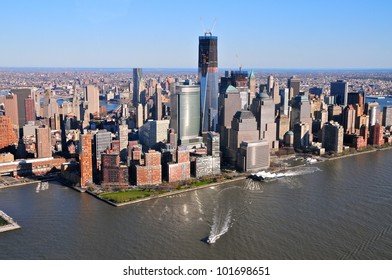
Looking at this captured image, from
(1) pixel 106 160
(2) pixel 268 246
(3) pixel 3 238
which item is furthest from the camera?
(1) pixel 106 160

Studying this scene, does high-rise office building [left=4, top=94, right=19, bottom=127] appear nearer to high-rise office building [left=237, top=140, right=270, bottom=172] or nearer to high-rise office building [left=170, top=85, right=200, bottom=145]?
high-rise office building [left=170, top=85, right=200, bottom=145]

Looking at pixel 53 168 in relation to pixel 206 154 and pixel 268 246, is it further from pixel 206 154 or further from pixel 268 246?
pixel 268 246

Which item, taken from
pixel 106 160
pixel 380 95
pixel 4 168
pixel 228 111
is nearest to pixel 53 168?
pixel 4 168

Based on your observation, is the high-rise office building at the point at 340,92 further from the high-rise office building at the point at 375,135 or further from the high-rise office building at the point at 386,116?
the high-rise office building at the point at 375,135

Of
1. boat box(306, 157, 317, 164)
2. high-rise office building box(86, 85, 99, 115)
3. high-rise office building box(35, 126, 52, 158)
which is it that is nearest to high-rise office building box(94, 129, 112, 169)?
high-rise office building box(35, 126, 52, 158)

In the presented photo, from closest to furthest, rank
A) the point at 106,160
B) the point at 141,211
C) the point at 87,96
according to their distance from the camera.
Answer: the point at 141,211 → the point at 106,160 → the point at 87,96

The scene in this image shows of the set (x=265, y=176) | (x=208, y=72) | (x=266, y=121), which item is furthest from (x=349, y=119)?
(x=265, y=176)

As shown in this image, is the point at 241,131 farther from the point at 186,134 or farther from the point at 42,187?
the point at 42,187
